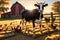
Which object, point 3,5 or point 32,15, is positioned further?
point 3,5

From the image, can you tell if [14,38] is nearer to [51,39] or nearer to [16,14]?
[51,39]

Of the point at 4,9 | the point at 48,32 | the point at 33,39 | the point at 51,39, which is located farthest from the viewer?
the point at 4,9

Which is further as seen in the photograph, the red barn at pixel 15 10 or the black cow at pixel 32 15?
the red barn at pixel 15 10

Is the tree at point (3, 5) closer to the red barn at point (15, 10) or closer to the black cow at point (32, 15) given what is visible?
the red barn at point (15, 10)

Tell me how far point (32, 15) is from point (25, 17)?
110cm

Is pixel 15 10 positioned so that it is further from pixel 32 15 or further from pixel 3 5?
pixel 32 15

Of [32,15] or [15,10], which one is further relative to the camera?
[15,10]

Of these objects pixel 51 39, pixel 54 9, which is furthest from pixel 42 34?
pixel 54 9

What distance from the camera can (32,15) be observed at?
15.5 m

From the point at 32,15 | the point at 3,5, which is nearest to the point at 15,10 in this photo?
the point at 3,5

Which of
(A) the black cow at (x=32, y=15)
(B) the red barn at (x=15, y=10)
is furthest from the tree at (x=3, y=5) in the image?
(A) the black cow at (x=32, y=15)

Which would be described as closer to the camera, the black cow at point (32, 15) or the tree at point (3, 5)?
the black cow at point (32, 15)

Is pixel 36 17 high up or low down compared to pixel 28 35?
up

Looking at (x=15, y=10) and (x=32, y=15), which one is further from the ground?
(x=32, y=15)
